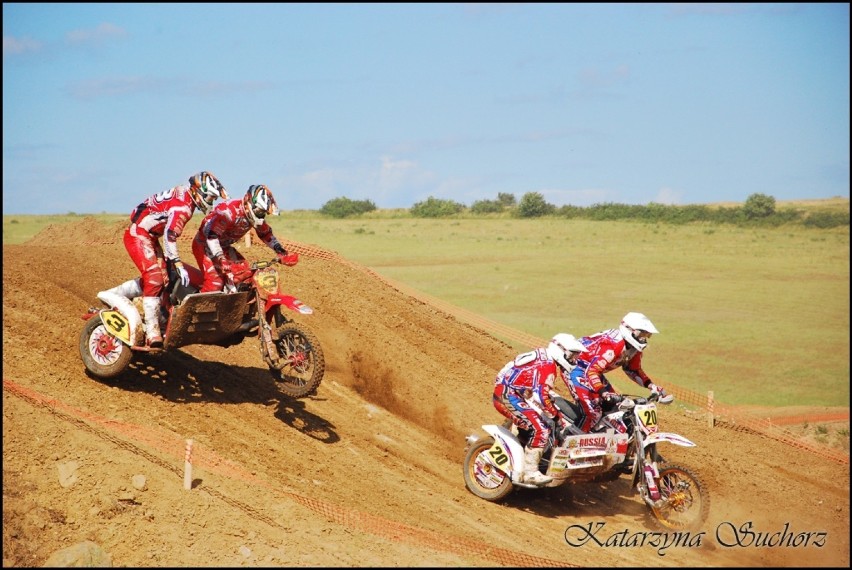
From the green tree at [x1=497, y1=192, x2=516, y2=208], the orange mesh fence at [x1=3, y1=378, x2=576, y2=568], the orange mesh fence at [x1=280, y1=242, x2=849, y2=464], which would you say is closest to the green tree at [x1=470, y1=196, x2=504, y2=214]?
the green tree at [x1=497, y1=192, x2=516, y2=208]

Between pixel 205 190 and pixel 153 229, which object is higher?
pixel 205 190

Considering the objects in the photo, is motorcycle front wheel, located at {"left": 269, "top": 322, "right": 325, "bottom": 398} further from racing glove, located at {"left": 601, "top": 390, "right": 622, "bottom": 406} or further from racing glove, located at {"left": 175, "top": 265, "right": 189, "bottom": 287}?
racing glove, located at {"left": 601, "top": 390, "right": 622, "bottom": 406}

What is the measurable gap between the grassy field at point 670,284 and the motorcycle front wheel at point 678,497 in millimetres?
11768

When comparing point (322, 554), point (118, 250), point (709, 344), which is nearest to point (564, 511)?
point (322, 554)

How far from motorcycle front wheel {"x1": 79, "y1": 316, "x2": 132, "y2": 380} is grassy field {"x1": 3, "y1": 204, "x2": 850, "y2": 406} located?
14.2 metres

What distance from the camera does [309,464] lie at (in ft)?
39.4

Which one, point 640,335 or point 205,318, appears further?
point 205,318

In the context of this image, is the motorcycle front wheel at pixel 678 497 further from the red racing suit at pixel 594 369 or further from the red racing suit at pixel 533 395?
the red racing suit at pixel 533 395

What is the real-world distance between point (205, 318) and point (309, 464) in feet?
8.31

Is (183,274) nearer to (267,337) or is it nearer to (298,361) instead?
(267,337)

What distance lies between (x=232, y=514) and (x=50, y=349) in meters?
5.14

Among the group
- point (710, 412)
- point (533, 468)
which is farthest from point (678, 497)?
point (710, 412)

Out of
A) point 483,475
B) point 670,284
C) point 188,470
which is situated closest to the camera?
point 188,470

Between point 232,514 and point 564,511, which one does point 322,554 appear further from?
point 564,511
